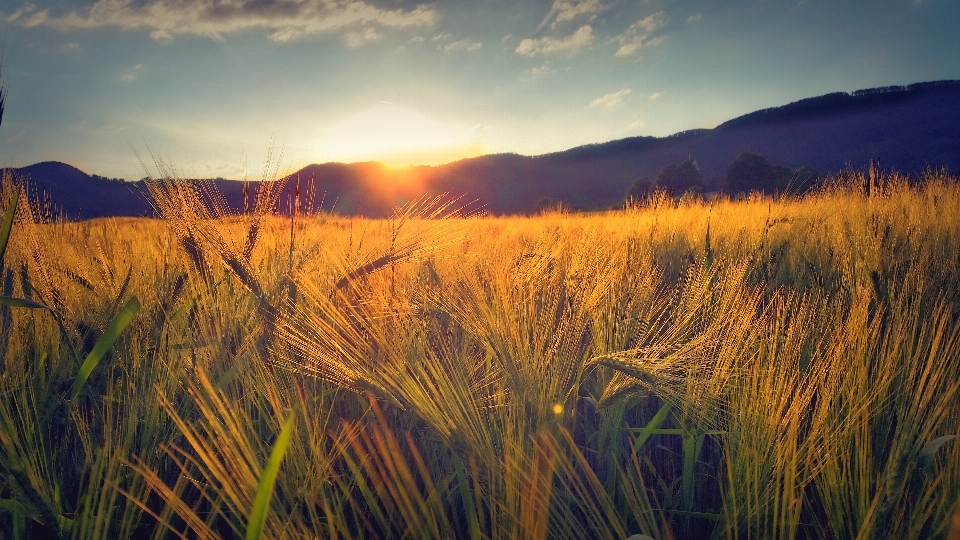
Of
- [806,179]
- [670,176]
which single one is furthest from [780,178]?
[806,179]

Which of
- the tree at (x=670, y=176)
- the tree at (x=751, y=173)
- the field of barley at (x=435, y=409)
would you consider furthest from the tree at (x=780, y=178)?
the field of barley at (x=435, y=409)

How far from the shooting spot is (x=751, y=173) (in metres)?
26.3

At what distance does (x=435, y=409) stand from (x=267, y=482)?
354mm

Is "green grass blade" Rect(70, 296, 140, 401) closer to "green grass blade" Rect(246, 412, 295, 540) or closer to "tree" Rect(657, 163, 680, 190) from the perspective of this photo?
"green grass blade" Rect(246, 412, 295, 540)

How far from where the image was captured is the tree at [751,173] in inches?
1024

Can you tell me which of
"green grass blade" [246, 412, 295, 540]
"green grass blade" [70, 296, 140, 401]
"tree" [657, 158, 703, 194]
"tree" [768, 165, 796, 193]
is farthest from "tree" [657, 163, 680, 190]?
"green grass blade" [246, 412, 295, 540]

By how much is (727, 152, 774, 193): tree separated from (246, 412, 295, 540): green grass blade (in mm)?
29115

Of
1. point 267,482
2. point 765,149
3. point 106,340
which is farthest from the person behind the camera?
point 765,149

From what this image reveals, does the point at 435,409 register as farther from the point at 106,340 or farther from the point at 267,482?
the point at 106,340

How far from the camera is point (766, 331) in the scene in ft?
4.06

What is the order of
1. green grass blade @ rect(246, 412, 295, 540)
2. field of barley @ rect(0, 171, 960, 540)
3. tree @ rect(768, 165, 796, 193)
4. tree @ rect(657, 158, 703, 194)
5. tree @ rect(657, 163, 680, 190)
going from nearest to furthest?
green grass blade @ rect(246, 412, 295, 540), field of barley @ rect(0, 171, 960, 540), tree @ rect(768, 165, 796, 193), tree @ rect(657, 158, 703, 194), tree @ rect(657, 163, 680, 190)

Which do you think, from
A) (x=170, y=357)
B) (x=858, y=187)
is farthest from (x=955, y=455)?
(x=858, y=187)

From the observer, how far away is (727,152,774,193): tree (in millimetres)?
26000

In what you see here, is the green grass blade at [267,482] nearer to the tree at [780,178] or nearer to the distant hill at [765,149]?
the tree at [780,178]
